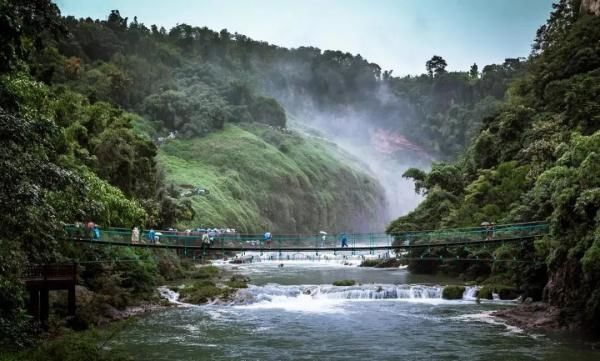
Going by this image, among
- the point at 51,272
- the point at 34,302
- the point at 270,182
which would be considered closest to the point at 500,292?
the point at 51,272

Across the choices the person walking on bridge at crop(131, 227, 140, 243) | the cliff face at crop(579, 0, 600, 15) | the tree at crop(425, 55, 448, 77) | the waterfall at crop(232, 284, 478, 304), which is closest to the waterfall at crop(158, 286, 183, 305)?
the waterfall at crop(232, 284, 478, 304)

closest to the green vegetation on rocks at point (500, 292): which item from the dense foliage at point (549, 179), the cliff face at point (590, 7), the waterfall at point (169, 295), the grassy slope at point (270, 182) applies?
the dense foliage at point (549, 179)

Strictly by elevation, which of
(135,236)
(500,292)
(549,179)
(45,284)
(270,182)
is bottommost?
(500,292)

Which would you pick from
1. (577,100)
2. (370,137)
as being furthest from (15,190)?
(370,137)

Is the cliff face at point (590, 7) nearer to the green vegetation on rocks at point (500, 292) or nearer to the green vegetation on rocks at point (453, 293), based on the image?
the green vegetation on rocks at point (500, 292)

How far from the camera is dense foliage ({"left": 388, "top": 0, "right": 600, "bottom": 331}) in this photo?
23.8 m

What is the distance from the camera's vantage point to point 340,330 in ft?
84.0

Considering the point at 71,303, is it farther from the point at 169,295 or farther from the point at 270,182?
the point at 270,182

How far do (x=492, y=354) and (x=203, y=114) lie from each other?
79.7 m

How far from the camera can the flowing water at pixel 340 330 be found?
69.2 ft

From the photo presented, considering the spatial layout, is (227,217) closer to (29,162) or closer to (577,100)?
(577,100)

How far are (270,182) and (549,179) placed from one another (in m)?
62.3

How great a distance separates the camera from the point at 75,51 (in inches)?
3467

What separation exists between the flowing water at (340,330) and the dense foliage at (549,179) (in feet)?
9.37
